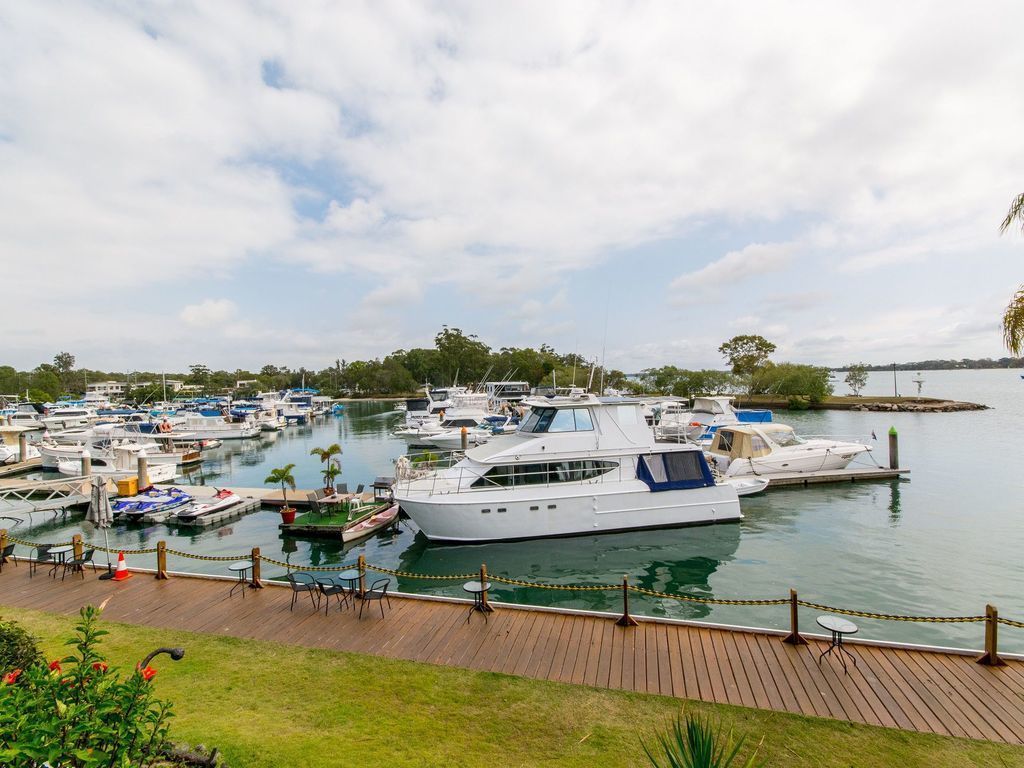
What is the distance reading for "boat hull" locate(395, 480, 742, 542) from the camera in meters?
15.2

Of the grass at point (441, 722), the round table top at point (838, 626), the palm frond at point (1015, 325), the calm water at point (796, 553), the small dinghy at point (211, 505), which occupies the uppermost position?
the palm frond at point (1015, 325)

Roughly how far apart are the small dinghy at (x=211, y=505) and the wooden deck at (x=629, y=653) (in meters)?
9.46

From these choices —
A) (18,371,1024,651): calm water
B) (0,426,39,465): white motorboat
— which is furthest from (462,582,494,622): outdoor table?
(0,426,39,465): white motorboat

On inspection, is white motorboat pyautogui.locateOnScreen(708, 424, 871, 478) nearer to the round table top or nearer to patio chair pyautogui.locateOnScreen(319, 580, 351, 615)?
the round table top

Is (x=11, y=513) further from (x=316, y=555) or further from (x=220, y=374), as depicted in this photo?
(x=220, y=374)

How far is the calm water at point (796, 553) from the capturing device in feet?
38.9

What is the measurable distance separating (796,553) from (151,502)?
82.7ft

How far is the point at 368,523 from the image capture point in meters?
18.1

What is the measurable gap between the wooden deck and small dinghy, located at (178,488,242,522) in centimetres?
946

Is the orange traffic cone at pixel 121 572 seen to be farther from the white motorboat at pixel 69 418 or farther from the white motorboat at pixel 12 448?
the white motorboat at pixel 69 418

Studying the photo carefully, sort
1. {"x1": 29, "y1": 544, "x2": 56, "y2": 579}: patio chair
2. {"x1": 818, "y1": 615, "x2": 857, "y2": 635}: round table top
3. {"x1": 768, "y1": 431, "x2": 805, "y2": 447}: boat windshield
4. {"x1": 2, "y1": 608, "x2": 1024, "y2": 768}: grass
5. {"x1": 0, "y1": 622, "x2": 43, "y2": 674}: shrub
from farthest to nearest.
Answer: {"x1": 768, "y1": 431, "x2": 805, "y2": 447}: boat windshield → {"x1": 29, "y1": 544, "x2": 56, "y2": 579}: patio chair → {"x1": 818, "y1": 615, "x2": 857, "y2": 635}: round table top → {"x1": 2, "y1": 608, "x2": 1024, "y2": 768}: grass → {"x1": 0, "y1": 622, "x2": 43, "y2": 674}: shrub

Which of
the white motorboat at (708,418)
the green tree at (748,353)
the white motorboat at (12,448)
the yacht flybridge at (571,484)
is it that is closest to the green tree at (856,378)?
the green tree at (748,353)

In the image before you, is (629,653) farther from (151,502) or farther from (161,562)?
(151,502)

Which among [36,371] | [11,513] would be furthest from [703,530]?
[36,371]
